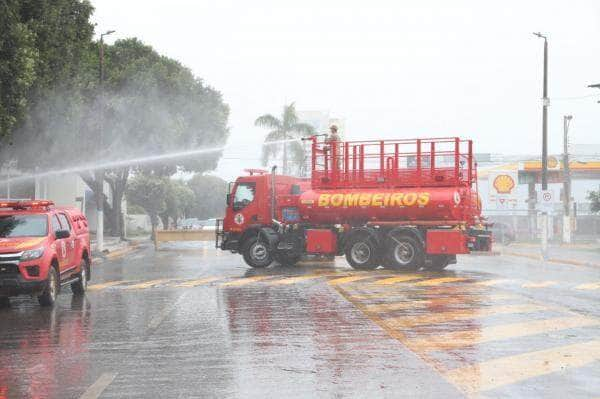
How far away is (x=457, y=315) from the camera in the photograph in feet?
43.4

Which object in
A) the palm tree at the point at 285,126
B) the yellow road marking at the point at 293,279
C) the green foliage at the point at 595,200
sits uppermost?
the palm tree at the point at 285,126

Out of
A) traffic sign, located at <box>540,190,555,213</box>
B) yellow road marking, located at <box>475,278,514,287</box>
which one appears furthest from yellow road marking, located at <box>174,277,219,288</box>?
traffic sign, located at <box>540,190,555,213</box>

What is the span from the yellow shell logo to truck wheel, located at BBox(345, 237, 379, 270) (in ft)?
66.8

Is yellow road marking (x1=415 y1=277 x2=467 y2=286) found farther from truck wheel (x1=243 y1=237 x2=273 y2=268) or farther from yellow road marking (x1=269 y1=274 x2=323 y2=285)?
truck wheel (x1=243 y1=237 x2=273 y2=268)

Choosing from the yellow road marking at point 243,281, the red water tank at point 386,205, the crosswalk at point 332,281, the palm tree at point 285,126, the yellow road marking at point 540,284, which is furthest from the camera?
the palm tree at point 285,126

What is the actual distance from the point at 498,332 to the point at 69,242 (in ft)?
30.5

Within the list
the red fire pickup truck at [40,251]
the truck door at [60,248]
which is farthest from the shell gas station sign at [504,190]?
the truck door at [60,248]

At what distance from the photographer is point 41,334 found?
11812 mm

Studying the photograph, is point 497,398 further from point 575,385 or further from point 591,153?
point 591,153

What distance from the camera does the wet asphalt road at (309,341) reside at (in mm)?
7840

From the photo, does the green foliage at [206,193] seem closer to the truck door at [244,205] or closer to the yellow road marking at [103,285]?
the truck door at [244,205]

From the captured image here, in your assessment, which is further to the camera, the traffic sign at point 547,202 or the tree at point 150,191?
the tree at point 150,191

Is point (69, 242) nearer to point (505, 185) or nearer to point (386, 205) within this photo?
point (386, 205)

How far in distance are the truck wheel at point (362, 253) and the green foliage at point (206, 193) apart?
92164 millimetres
